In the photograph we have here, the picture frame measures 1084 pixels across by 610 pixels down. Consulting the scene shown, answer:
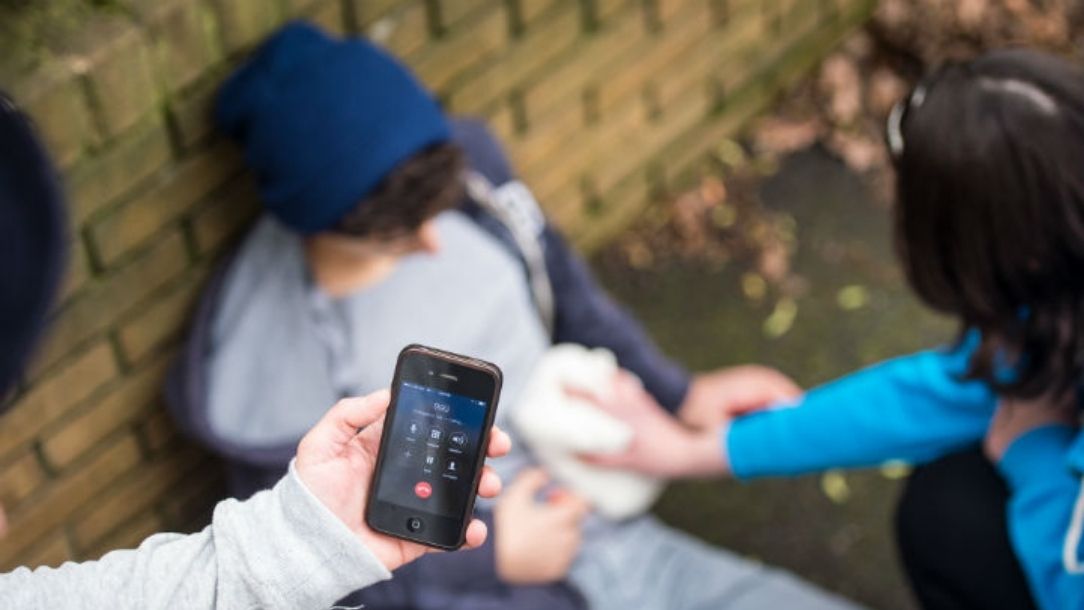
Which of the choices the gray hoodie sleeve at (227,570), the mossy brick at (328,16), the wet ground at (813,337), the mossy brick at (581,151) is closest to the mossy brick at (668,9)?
the mossy brick at (581,151)

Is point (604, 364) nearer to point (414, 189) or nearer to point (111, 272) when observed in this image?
point (414, 189)

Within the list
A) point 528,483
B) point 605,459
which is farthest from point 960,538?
point 528,483

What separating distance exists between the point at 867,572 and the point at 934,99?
4.33ft

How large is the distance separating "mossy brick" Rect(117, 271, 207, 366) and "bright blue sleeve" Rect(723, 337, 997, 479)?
975mm

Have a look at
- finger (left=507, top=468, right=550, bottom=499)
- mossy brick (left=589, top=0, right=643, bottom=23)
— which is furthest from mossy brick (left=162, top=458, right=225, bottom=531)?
mossy brick (left=589, top=0, right=643, bottom=23)

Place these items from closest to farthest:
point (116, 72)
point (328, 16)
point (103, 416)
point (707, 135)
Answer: point (116, 72), point (103, 416), point (328, 16), point (707, 135)

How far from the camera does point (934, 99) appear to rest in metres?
2.11

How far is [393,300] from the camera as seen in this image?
235 centimetres

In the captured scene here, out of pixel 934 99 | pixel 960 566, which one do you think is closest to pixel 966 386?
pixel 960 566

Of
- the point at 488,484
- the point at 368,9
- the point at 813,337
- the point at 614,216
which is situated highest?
the point at 488,484

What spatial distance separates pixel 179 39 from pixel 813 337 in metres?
1.84

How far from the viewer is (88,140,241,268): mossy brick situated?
7.52ft

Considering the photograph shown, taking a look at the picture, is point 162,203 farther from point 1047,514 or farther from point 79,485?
point 1047,514

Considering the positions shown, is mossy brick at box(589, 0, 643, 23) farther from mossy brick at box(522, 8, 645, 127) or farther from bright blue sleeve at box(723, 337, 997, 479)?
bright blue sleeve at box(723, 337, 997, 479)
